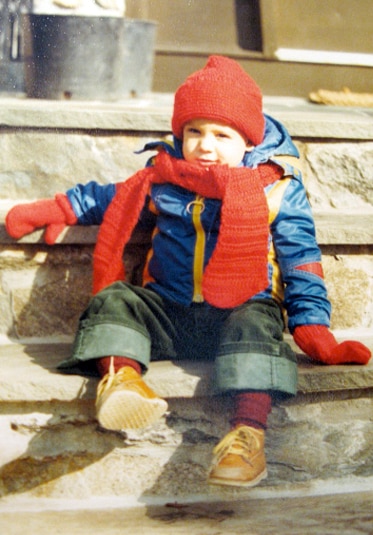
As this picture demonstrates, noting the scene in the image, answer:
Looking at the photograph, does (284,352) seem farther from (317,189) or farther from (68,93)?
(68,93)

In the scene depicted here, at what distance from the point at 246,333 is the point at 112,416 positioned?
0.38m

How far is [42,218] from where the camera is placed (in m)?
2.23

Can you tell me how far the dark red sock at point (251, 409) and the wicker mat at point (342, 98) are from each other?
2.37 meters

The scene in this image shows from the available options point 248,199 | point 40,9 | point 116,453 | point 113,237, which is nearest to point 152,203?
point 113,237

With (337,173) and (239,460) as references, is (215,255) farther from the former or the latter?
(337,173)

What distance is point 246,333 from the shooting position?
1.94 meters

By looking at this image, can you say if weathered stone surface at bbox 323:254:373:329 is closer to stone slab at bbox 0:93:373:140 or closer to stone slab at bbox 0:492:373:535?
stone slab at bbox 0:93:373:140

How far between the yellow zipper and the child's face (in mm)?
105

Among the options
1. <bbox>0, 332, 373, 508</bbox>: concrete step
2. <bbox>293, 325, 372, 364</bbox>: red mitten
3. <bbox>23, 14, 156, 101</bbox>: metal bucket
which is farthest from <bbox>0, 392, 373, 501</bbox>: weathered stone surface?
<bbox>23, 14, 156, 101</bbox>: metal bucket

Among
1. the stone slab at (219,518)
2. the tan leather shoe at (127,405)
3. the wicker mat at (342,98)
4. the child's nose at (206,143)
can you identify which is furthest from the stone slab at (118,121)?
the wicker mat at (342,98)

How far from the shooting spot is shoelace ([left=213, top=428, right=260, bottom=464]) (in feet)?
5.91

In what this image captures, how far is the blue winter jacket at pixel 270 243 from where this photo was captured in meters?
2.08

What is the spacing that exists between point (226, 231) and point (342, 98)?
7.35 ft

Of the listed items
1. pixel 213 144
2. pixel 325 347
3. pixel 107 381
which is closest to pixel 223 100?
pixel 213 144
